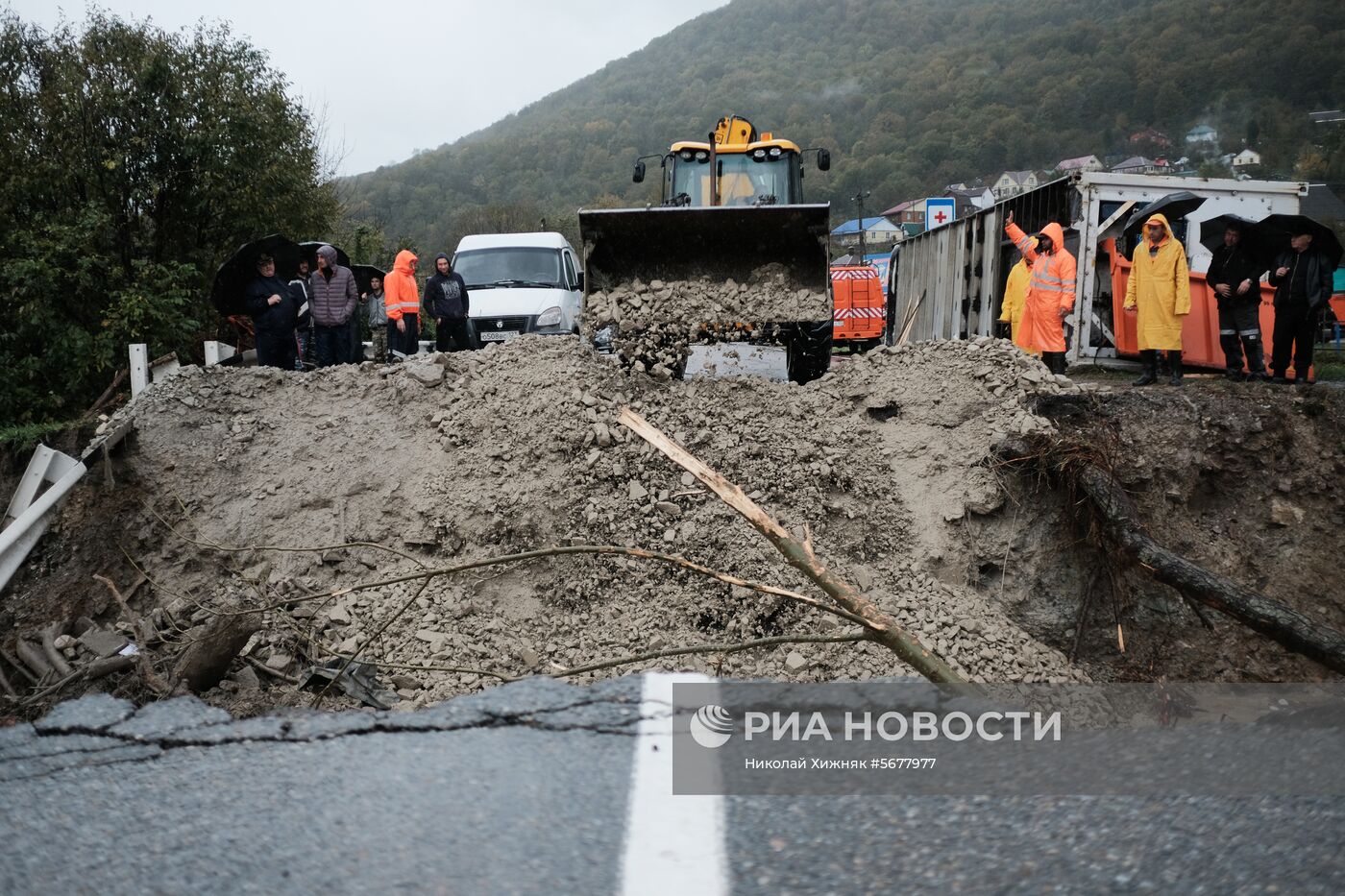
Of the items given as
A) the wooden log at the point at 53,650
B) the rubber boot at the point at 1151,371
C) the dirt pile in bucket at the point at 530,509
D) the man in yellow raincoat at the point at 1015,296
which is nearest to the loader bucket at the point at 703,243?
the dirt pile in bucket at the point at 530,509

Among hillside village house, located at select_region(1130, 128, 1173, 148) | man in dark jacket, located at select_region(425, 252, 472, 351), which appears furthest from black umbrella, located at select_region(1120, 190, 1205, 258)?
hillside village house, located at select_region(1130, 128, 1173, 148)

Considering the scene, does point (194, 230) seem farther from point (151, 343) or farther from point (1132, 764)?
point (1132, 764)

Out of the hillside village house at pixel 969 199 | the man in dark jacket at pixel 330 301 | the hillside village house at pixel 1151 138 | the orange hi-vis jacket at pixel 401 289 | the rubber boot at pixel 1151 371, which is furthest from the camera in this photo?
the hillside village house at pixel 1151 138

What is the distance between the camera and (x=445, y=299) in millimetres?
11922

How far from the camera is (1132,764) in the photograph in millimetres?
2420

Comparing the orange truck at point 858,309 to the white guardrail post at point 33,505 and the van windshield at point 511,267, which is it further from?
the white guardrail post at point 33,505

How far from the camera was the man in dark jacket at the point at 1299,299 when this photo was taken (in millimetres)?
8531

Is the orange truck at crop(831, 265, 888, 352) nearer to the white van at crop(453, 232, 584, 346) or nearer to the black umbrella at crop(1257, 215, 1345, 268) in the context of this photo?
the white van at crop(453, 232, 584, 346)

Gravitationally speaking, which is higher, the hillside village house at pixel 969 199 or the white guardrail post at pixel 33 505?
the hillside village house at pixel 969 199

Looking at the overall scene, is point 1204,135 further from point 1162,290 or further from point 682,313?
point 682,313

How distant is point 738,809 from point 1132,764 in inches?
40.7

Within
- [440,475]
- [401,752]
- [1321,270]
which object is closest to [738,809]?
[401,752]

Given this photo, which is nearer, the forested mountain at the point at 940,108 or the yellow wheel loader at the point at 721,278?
Result: the yellow wheel loader at the point at 721,278

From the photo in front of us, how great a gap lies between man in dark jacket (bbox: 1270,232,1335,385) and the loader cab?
515 cm
